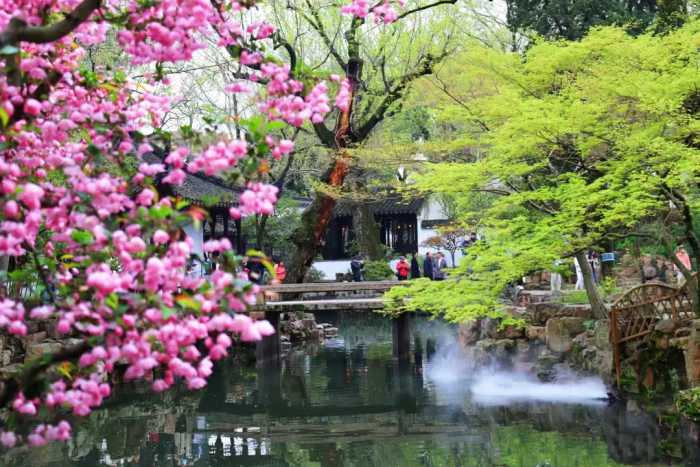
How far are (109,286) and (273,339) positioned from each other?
656 inches

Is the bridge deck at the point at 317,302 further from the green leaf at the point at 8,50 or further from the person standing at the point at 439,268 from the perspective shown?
the green leaf at the point at 8,50

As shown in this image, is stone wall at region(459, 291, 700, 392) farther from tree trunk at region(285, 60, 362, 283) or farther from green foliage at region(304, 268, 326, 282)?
green foliage at region(304, 268, 326, 282)

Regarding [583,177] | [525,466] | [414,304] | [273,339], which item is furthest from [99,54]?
[525,466]

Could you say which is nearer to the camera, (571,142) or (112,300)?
(112,300)

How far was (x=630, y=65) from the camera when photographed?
479 inches

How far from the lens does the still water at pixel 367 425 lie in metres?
11.2

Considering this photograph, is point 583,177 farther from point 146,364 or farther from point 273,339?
point 146,364

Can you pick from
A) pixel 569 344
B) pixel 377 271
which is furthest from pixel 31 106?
pixel 377 271

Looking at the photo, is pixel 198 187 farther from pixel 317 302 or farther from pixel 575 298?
pixel 575 298

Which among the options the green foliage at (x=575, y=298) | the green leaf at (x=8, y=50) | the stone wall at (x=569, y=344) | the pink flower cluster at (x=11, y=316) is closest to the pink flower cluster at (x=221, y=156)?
the green leaf at (x=8, y=50)

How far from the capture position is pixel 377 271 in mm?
28078

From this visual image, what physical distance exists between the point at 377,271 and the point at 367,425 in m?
14.6

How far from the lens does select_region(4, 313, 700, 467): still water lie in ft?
36.7

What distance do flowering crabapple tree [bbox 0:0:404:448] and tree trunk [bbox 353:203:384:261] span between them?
25.8 m
